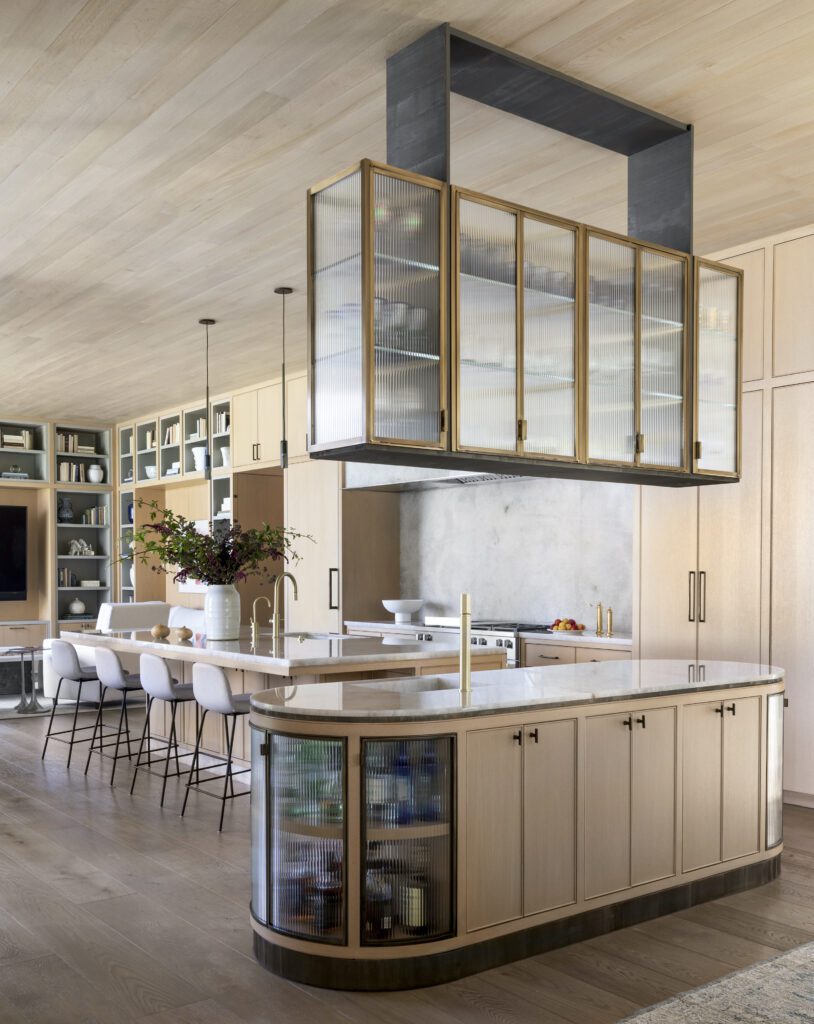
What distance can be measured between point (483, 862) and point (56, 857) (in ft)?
7.39

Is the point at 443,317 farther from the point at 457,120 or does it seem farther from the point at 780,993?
the point at 780,993

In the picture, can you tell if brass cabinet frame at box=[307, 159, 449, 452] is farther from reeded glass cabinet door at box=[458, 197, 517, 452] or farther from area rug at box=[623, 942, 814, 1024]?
area rug at box=[623, 942, 814, 1024]

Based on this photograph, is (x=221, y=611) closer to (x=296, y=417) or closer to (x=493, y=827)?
(x=296, y=417)

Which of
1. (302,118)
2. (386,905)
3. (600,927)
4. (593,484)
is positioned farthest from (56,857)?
(593,484)

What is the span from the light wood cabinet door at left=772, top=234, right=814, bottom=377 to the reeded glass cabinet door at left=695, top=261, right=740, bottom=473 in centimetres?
85

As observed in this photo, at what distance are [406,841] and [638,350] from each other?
2.28 meters

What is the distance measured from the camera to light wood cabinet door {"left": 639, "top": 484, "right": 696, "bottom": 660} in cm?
574

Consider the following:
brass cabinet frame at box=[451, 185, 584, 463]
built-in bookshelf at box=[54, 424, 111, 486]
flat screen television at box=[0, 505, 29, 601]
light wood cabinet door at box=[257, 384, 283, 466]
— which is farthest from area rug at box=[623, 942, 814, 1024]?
built-in bookshelf at box=[54, 424, 111, 486]

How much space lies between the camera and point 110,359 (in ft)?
26.8

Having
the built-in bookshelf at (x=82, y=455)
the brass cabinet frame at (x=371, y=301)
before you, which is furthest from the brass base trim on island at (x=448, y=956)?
the built-in bookshelf at (x=82, y=455)

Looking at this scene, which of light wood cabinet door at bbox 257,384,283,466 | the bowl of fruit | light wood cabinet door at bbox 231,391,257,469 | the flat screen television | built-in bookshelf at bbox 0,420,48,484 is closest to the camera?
the bowl of fruit

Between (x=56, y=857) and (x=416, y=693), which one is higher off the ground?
(x=416, y=693)

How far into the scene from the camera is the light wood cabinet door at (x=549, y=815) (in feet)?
10.9

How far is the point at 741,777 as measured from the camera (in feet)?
13.0
